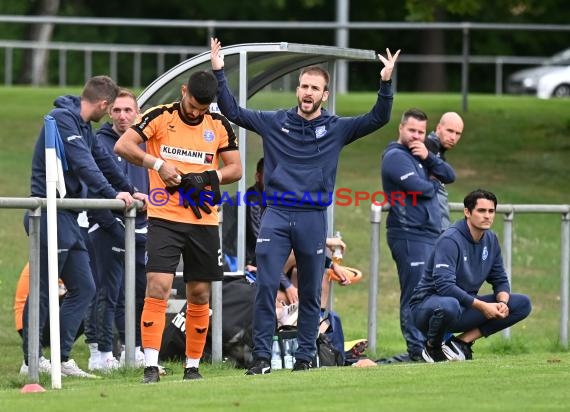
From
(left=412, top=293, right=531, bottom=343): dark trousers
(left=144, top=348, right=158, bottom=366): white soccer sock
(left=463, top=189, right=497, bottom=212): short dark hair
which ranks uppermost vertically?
(left=463, top=189, right=497, bottom=212): short dark hair

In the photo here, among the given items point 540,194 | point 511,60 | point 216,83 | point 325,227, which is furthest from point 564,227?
point 511,60

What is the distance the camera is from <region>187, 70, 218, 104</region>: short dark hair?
33.1 ft

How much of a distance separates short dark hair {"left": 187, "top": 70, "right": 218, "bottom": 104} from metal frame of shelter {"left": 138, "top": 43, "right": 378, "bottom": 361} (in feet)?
6.44

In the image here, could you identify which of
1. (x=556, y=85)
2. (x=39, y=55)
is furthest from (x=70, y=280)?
(x=39, y=55)

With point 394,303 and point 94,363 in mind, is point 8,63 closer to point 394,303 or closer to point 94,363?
point 394,303

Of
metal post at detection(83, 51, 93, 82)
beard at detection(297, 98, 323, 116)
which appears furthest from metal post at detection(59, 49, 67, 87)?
beard at detection(297, 98, 323, 116)

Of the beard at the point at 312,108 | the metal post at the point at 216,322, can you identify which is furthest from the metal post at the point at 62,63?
the beard at the point at 312,108

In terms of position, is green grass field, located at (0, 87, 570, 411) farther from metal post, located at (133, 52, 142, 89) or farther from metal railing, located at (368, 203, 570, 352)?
metal post, located at (133, 52, 142, 89)

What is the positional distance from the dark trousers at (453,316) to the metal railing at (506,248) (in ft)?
3.04

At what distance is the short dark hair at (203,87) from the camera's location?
1008 cm

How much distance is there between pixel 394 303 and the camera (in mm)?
17516

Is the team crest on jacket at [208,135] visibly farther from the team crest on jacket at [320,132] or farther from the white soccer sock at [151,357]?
the white soccer sock at [151,357]

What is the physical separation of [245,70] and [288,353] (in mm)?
2388

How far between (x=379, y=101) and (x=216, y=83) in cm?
129
